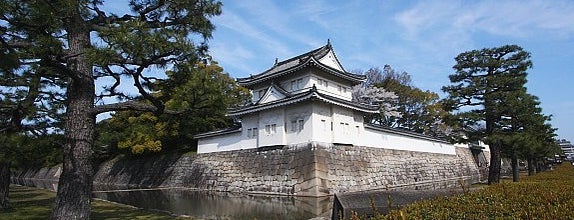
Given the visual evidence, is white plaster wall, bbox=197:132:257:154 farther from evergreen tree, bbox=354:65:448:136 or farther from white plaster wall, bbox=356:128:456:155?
evergreen tree, bbox=354:65:448:136

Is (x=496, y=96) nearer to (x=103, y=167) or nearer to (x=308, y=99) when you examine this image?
(x=308, y=99)

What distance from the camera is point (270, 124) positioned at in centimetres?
1986

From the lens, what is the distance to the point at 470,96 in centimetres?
1795

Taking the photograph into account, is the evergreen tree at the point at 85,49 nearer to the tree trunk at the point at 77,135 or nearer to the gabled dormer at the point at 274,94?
the tree trunk at the point at 77,135

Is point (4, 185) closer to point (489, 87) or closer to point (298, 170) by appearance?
point (298, 170)

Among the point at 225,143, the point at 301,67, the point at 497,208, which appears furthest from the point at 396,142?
the point at 497,208

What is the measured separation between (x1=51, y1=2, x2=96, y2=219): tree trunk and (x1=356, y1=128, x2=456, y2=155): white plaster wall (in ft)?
52.1

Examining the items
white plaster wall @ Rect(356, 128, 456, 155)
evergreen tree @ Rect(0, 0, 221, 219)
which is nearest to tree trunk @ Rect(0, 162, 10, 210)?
evergreen tree @ Rect(0, 0, 221, 219)

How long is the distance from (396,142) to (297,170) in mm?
8594

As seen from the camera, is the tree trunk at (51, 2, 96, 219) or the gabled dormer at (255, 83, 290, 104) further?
the gabled dormer at (255, 83, 290, 104)

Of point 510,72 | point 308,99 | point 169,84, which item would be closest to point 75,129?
point 169,84

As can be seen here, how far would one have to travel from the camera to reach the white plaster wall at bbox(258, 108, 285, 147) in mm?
19203

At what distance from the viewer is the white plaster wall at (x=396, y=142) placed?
69.0ft

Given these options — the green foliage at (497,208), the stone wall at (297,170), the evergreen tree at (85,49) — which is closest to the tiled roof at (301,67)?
the stone wall at (297,170)
